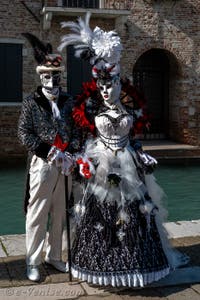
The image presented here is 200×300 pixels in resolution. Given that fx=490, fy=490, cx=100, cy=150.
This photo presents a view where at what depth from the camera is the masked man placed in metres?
3.64

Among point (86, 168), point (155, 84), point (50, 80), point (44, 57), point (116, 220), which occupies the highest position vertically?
point (155, 84)

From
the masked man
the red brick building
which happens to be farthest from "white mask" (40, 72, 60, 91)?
the red brick building

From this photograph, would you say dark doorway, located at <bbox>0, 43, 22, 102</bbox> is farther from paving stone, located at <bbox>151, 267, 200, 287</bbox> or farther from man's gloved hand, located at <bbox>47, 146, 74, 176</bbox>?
paving stone, located at <bbox>151, 267, 200, 287</bbox>

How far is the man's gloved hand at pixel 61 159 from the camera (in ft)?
11.6

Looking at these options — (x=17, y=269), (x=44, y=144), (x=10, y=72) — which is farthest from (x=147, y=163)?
(x=10, y=72)

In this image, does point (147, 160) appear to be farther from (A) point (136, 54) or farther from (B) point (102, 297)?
(A) point (136, 54)

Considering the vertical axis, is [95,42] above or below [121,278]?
above

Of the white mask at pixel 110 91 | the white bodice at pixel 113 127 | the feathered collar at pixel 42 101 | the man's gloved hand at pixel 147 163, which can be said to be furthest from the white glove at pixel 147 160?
the feathered collar at pixel 42 101

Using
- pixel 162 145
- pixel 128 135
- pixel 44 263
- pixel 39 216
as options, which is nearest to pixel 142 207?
pixel 128 135

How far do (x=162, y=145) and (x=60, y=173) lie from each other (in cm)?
945

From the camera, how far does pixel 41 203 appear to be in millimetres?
3727

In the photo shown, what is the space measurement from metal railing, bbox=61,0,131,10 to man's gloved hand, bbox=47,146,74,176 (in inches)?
383

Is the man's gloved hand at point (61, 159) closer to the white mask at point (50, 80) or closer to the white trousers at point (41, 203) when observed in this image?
the white trousers at point (41, 203)

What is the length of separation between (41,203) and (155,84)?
1149cm
